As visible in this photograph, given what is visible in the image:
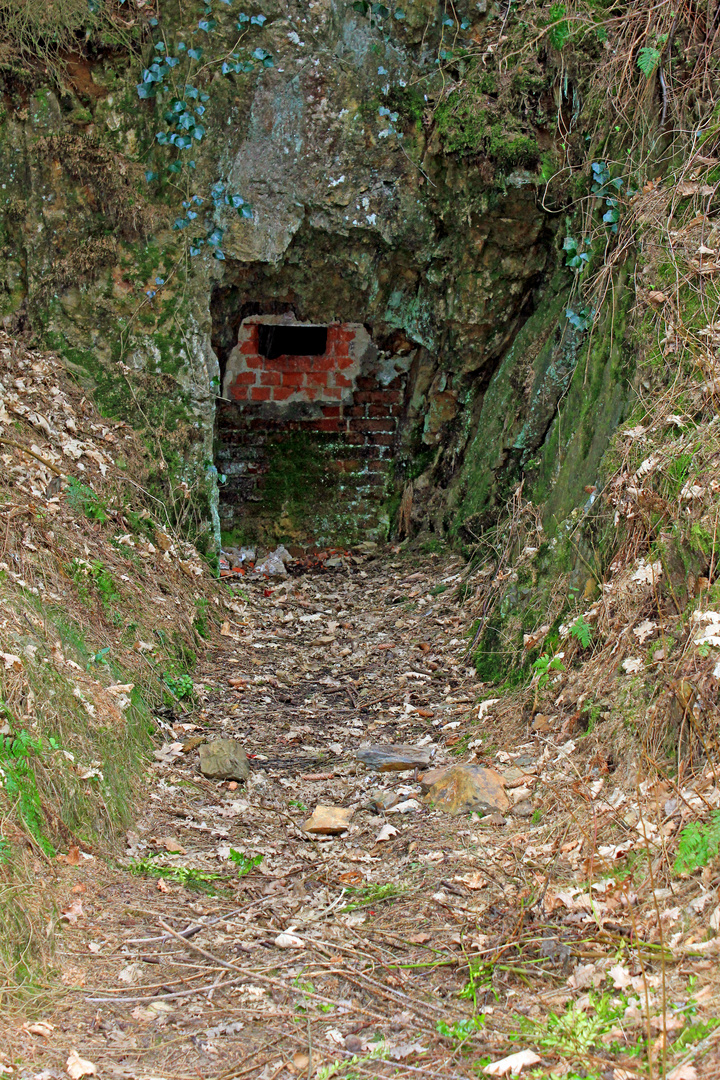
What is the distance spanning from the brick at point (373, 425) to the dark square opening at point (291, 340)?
1.95 feet

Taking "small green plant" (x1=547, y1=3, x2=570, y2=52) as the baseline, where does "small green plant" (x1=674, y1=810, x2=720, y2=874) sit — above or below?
below

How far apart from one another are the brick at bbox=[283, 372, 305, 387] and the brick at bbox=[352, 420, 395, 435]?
501 mm

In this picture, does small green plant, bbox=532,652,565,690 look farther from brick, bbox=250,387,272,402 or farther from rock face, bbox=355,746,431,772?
brick, bbox=250,387,272,402

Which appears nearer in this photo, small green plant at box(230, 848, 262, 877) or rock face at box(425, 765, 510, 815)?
small green plant at box(230, 848, 262, 877)

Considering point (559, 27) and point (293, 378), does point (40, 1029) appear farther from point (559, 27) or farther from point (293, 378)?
point (293, 378)

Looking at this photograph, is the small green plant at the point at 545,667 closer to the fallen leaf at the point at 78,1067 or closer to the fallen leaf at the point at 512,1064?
the fallen leaf at the point at 512,1064

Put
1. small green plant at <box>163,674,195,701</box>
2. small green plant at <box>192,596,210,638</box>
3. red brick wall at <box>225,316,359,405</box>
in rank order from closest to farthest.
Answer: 1. small green plant at <box>163,674,195,701</box>
2. small green plant at <box>192,596,210,638</box>
3. red brick wall at <box>225,316,359,405</box>

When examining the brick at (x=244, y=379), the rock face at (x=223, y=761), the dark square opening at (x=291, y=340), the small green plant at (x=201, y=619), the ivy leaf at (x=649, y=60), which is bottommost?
the rock face at (x=223, y=761)

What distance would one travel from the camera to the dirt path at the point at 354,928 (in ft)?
6.33

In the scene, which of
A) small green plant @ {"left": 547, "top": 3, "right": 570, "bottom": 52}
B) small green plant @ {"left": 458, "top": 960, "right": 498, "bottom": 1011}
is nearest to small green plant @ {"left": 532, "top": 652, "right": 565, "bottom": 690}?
small green plant @ {"left": 458, "top": 960, "right": 498, "bottom": 1011}

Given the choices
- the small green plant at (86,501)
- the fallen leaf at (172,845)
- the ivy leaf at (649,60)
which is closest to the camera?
the fallen leaf at (172,845)

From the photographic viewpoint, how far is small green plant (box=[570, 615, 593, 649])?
3197mm

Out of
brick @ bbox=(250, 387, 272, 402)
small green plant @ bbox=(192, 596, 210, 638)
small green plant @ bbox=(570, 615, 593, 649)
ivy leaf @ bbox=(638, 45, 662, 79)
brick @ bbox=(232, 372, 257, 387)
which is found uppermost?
ivy leaf @ bbox=(638, 45, 662, 79)

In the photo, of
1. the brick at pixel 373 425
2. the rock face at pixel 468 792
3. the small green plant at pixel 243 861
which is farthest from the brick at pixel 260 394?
the small green plant at pixel 243 861
